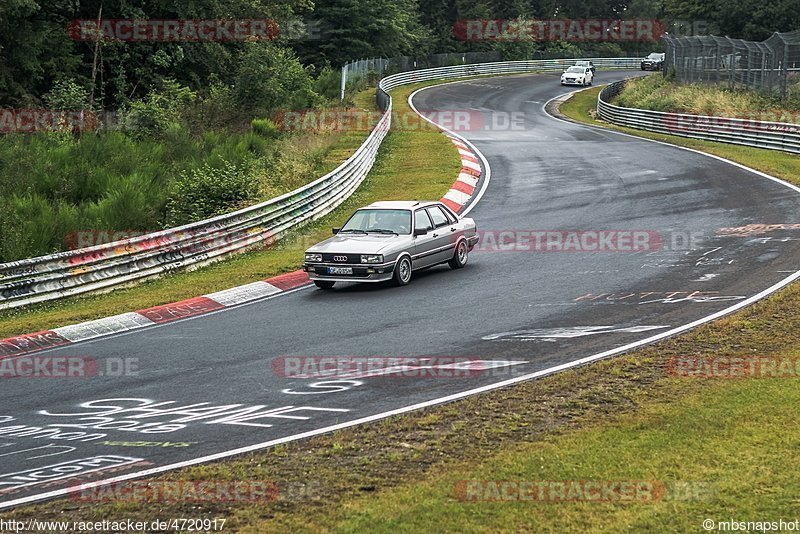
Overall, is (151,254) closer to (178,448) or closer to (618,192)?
(178,448)

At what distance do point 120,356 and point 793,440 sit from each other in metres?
8.51

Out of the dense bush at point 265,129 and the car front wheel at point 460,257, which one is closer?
the car front wheel at point 460,257

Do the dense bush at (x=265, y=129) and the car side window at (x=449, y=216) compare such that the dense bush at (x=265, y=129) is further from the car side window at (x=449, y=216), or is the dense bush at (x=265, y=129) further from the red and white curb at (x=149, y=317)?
the red and white curb at (x=149, y=317)

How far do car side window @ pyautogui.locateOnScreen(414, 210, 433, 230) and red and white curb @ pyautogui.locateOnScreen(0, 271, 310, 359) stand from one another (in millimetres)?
2282

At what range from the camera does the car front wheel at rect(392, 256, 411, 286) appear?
57.8 ft

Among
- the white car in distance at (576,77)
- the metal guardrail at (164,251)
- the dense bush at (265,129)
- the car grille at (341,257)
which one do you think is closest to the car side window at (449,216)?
the car grille at (341,257)

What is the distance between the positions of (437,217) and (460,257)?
89 centimetres

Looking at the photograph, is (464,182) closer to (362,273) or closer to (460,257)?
(460,257)

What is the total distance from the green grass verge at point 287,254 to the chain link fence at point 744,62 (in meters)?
14.3

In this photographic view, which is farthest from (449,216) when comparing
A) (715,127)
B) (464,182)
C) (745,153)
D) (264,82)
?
(264,82)

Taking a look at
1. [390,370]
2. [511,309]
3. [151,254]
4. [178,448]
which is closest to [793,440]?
[390,370]

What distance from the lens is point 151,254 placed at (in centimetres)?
1931

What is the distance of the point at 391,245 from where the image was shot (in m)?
17.7

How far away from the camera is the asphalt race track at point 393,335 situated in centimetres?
990
